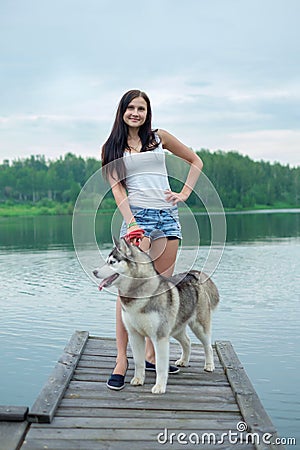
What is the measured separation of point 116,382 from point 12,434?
1.27 metres

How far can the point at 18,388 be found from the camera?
7926 millimetres

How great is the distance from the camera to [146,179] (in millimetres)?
5508

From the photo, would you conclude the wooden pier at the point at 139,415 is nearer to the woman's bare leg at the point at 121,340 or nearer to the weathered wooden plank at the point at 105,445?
the weathered wooden plank at the point at 105,445

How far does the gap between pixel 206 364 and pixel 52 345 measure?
14.5 ft

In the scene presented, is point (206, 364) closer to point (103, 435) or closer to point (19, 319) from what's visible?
point (103, 435)

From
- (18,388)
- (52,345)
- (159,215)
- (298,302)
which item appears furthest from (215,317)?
(159,215)

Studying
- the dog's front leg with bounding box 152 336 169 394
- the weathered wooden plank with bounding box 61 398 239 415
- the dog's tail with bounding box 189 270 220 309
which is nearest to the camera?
the weathered wooden plank with bounding box 61 398 239 415

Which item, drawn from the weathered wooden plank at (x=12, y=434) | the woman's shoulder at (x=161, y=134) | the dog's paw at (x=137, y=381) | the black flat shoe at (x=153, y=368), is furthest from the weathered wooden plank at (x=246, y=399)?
the woman's shoulder at (x=161, y=134)

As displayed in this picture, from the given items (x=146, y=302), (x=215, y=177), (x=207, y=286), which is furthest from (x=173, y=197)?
(x=215, y=177)

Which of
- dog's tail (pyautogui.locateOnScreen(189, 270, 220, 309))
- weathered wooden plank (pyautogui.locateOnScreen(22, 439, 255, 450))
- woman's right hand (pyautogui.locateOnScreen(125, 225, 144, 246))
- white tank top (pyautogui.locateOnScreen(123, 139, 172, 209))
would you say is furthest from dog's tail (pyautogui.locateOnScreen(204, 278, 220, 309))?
weathered wooden plank (pyautogui.locateOnScreen(22, 439, 255, 450))

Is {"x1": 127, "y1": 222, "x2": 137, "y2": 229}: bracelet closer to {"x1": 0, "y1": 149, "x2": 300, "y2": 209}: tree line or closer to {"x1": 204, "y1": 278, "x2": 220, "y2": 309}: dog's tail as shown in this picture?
{"x1": 204, "y1": 278, "x2": 220, "y2": 309}: dog's tail

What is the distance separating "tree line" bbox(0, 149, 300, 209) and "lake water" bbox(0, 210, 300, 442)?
5316 centimetres

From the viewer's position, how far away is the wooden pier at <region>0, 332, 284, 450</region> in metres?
4.23

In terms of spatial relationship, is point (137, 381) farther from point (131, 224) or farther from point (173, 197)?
point (173, 197)
